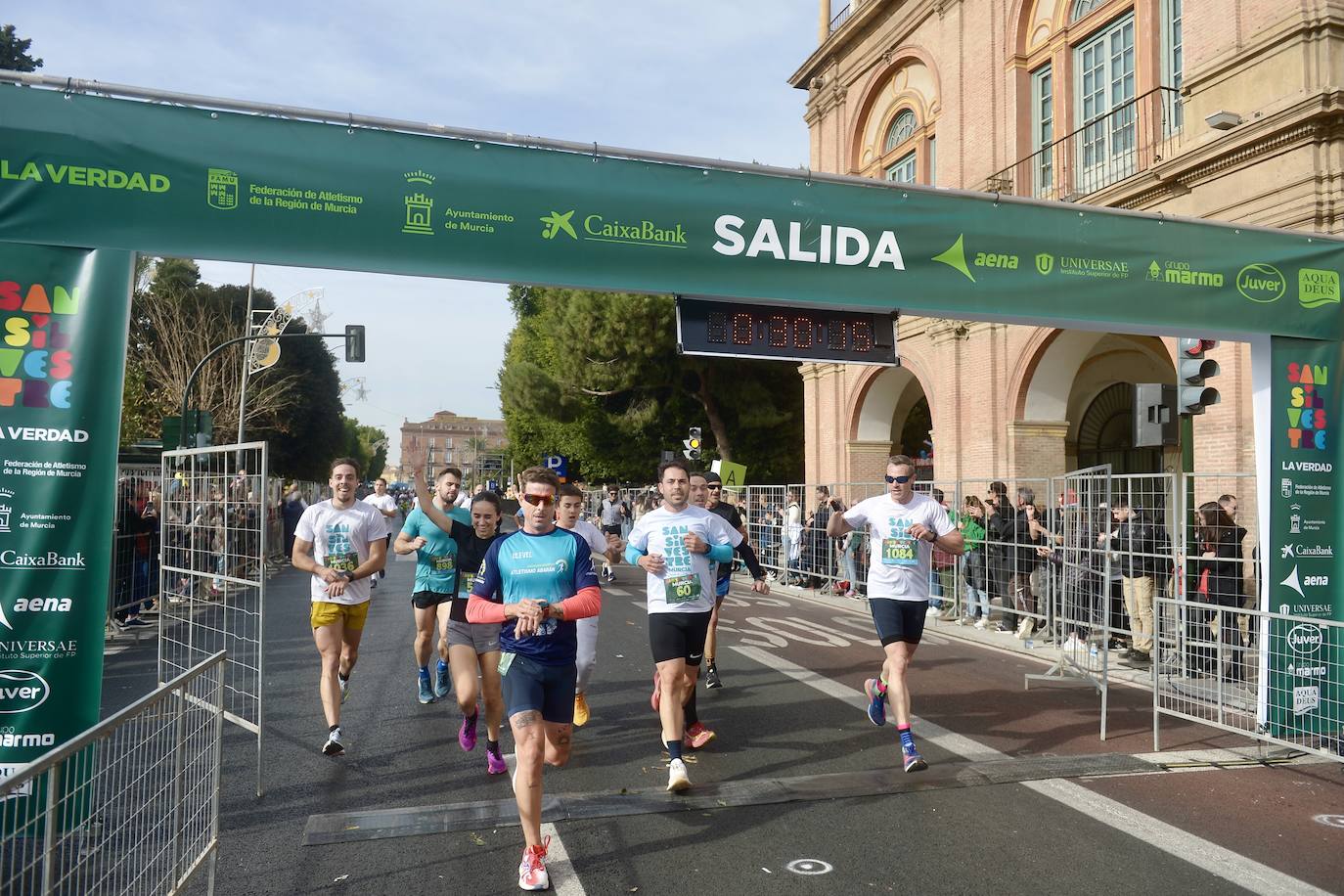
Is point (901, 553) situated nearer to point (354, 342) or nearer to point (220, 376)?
point (354, 342)

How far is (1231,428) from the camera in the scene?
12.9 m

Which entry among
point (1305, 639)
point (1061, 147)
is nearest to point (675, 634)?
point (1305, 639)

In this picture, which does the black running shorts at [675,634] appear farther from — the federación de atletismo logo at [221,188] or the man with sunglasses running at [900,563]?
the federación de atletismo logo at [221,188]

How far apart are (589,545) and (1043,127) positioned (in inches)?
642

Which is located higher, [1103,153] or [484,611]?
[1103,153]

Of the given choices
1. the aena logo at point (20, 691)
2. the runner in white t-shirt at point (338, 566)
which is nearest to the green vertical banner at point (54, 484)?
the aena logo at point (20, 691)

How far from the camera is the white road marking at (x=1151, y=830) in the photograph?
4457mm

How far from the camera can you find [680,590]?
6219 mm

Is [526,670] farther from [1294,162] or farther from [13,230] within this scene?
[1294,162]

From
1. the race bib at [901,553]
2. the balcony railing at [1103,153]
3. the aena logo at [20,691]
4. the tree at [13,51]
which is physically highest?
the tree at [13,51]

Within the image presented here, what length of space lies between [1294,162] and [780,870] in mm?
12159

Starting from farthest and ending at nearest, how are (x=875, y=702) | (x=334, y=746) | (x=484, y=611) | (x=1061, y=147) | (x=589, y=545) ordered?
(x=1061, y=147), (x=875, y=702), (x=334, y=746), (x=589, y=545), (x=484, y=611)

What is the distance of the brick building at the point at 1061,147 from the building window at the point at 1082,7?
0.12 feet

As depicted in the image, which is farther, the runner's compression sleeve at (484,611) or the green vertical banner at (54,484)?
the green vertical banner at (54,484)
